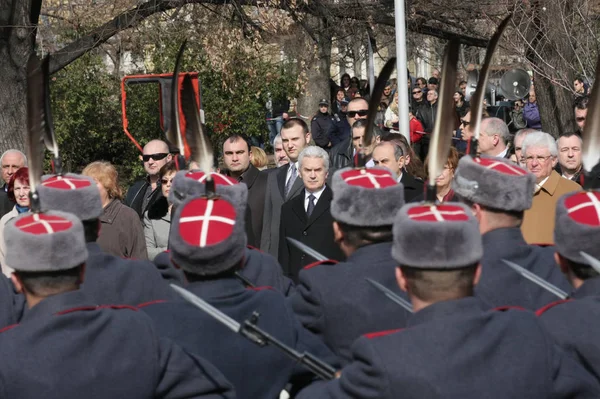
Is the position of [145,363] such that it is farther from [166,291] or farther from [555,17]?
[555,17]

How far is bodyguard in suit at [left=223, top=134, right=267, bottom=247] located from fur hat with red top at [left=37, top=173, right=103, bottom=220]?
3.36 meters

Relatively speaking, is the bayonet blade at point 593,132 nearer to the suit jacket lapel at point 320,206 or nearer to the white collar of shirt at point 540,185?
the white collar of shirt at point 540,185

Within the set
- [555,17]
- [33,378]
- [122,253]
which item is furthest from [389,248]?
[555,17]

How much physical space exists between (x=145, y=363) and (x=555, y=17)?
11287 millimetres

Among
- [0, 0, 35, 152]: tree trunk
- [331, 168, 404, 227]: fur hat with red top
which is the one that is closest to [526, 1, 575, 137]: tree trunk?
[0, 0, 35, 152]: tree trunk

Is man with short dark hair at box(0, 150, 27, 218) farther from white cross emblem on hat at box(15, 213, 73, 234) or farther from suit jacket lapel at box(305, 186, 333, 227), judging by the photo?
white cross emblem on hat at box(15, 213, 73, 234)

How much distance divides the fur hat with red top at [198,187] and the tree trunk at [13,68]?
29.8 ft

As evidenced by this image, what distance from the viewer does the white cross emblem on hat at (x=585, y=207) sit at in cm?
421

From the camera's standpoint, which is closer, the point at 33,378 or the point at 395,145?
the point at 33,378

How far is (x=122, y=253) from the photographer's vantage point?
324 inches

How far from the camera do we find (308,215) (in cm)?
827

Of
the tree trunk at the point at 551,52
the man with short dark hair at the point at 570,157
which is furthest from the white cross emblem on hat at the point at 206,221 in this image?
the tree trunk at the point at 551,52

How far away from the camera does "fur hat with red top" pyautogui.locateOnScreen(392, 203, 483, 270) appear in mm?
3492

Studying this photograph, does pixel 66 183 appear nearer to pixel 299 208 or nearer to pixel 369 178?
pixel 369 178
